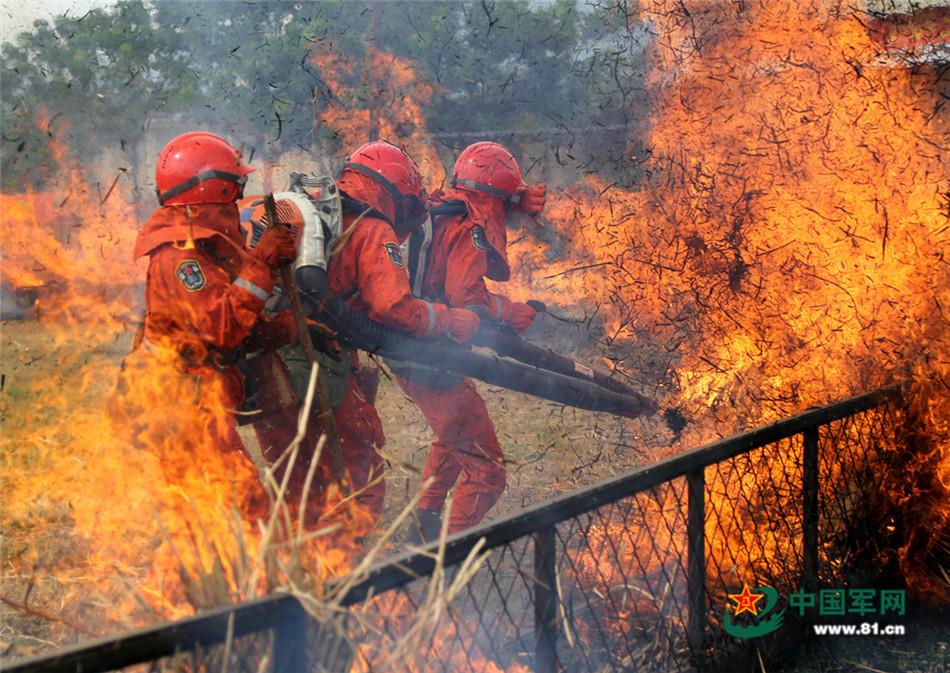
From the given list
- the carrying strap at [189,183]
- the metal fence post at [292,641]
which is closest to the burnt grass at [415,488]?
the metal fence post at [292,641]

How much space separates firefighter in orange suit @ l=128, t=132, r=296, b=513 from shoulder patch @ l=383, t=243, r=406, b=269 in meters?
0.73

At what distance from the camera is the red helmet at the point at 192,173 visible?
13.3 ft

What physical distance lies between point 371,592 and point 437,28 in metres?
12.1

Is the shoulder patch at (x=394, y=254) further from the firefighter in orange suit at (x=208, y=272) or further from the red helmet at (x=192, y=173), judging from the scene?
the red helmet at (x=192, y=173)

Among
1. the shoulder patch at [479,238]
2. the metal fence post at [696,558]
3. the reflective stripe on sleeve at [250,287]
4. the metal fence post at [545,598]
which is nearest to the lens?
the metal fence post at [545,598]

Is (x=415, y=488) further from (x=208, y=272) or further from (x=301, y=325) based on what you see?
(x=301, y=325)

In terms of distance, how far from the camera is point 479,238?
5.44 meters

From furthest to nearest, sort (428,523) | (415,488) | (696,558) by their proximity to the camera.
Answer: (415,488)
(428,523)
(696,558)

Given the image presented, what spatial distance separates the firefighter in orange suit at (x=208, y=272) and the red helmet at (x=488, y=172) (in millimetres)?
1659

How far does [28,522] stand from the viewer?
6.23 metres

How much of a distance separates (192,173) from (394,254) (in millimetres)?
1135

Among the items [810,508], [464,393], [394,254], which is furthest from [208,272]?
[810,508]

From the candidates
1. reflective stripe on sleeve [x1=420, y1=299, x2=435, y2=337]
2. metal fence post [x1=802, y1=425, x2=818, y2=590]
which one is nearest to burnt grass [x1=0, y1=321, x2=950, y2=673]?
metal fence post [x1=802, y1=425, x2=818, y2=590]

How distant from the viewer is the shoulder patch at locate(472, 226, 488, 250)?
542 cm
